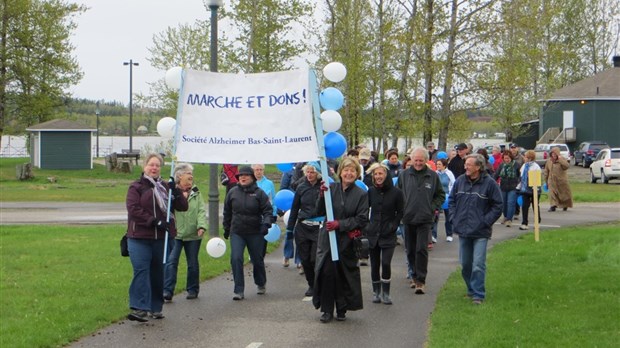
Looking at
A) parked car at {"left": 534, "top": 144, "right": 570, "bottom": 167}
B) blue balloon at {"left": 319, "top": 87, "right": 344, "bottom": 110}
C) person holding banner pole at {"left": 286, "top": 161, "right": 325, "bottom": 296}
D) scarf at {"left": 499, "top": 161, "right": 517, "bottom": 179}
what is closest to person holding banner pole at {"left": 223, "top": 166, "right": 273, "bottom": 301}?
person holding banner pole at {"left": 286, "top": 161, "right": 325, "bottom": 296}

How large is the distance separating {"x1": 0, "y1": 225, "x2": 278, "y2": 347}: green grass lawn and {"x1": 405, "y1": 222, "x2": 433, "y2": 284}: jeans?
315cm

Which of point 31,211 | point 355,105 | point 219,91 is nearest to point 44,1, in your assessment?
point 355,105

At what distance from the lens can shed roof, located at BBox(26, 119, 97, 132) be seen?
161 ft

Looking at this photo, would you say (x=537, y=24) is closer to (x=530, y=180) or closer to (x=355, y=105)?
(x=355, y=105)

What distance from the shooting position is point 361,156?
15812 mm

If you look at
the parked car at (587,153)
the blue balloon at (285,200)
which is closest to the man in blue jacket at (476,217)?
the blue balloon at (285,200)

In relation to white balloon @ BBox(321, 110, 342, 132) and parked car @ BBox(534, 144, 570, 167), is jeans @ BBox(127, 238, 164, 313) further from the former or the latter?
parked car @ BBox(534, 144, 570, 167)

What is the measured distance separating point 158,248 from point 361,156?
257 inches

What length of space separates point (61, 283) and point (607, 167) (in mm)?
31543

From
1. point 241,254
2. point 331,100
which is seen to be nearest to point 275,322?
point 241,254

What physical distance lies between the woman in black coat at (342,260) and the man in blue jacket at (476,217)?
1614 mm

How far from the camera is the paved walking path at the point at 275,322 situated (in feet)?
29.2

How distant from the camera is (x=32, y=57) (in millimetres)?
46875

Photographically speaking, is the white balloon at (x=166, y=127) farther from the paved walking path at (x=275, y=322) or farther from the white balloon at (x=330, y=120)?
the paved walking path at (x=275, y=322)
